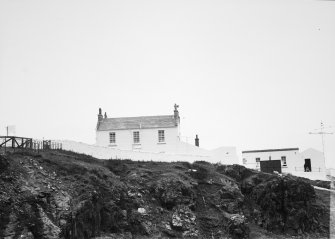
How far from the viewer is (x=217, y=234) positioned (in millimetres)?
30469

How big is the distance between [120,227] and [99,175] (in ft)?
15.3

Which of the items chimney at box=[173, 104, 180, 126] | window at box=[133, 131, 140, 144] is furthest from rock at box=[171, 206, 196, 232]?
chimney at box=[173, 104, 180, 126]

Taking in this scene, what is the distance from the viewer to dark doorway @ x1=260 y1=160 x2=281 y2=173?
Answer: 52750 millimetres

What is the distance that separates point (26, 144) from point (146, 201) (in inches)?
424

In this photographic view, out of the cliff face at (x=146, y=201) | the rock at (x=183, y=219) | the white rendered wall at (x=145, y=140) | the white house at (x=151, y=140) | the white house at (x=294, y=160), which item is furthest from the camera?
the white house at (x=294, y=160)

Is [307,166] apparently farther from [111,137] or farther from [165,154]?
[111,137]

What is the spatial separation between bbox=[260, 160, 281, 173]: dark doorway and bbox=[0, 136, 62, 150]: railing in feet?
97.8

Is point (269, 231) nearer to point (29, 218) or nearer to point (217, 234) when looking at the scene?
point (217, 234)

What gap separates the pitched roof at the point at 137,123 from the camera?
4759cm

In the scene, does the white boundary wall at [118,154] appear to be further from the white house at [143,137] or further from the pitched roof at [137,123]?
the pitched roof at [137,123]

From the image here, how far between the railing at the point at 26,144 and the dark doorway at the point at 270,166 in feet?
97.8

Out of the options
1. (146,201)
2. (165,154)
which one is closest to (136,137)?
(165,154)

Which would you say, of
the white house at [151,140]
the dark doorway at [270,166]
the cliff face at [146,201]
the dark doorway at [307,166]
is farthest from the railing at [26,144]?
the dark doorway at [307,166]

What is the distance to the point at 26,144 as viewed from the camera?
101 ft
